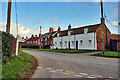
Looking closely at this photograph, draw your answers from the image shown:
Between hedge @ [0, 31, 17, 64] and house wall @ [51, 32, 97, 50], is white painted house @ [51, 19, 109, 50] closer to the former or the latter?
house wall @ [51, 32, 97, 50]

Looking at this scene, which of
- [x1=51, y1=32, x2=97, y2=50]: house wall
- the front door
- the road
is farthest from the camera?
the front door

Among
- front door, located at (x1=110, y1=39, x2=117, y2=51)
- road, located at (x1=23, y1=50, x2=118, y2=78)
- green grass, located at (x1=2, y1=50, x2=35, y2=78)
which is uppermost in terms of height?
front door, located at (x1=110, y1=39, x2=117, y2=51)

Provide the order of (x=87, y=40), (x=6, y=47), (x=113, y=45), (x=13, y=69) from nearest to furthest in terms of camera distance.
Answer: (x=13, y=69) < (x=6, y=47) < (x=113, y=45) < (x=87, y=40)

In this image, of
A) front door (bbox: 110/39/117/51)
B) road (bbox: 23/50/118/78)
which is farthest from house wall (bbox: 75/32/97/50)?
road (bbox: 23/50/118/78)

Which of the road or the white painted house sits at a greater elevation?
the white painted house

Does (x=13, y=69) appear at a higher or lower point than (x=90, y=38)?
lower

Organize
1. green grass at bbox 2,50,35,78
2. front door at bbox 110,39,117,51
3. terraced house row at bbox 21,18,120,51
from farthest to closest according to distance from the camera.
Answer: front door at bbox 110,39,117,51
terraced house row at bbox 21,18,120,51
green grass at bbox 2,50,35,78

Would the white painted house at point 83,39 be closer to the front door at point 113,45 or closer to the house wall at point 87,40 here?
the house wall at point 87,40

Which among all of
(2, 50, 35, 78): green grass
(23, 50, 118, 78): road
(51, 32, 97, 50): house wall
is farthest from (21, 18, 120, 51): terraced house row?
(2, 50, 35, 78): green grass

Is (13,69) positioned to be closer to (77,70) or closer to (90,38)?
(77,70)

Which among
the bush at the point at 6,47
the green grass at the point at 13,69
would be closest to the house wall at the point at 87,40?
the green grass at the point at 13,69

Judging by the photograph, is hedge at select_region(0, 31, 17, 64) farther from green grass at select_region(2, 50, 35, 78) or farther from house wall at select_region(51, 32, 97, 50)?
house wall at select_region(51, 32, 97, 50)

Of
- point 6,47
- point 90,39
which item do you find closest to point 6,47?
point 6,47

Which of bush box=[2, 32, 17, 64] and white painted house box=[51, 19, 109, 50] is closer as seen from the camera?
bush box=[2, 32, 17, 64]
